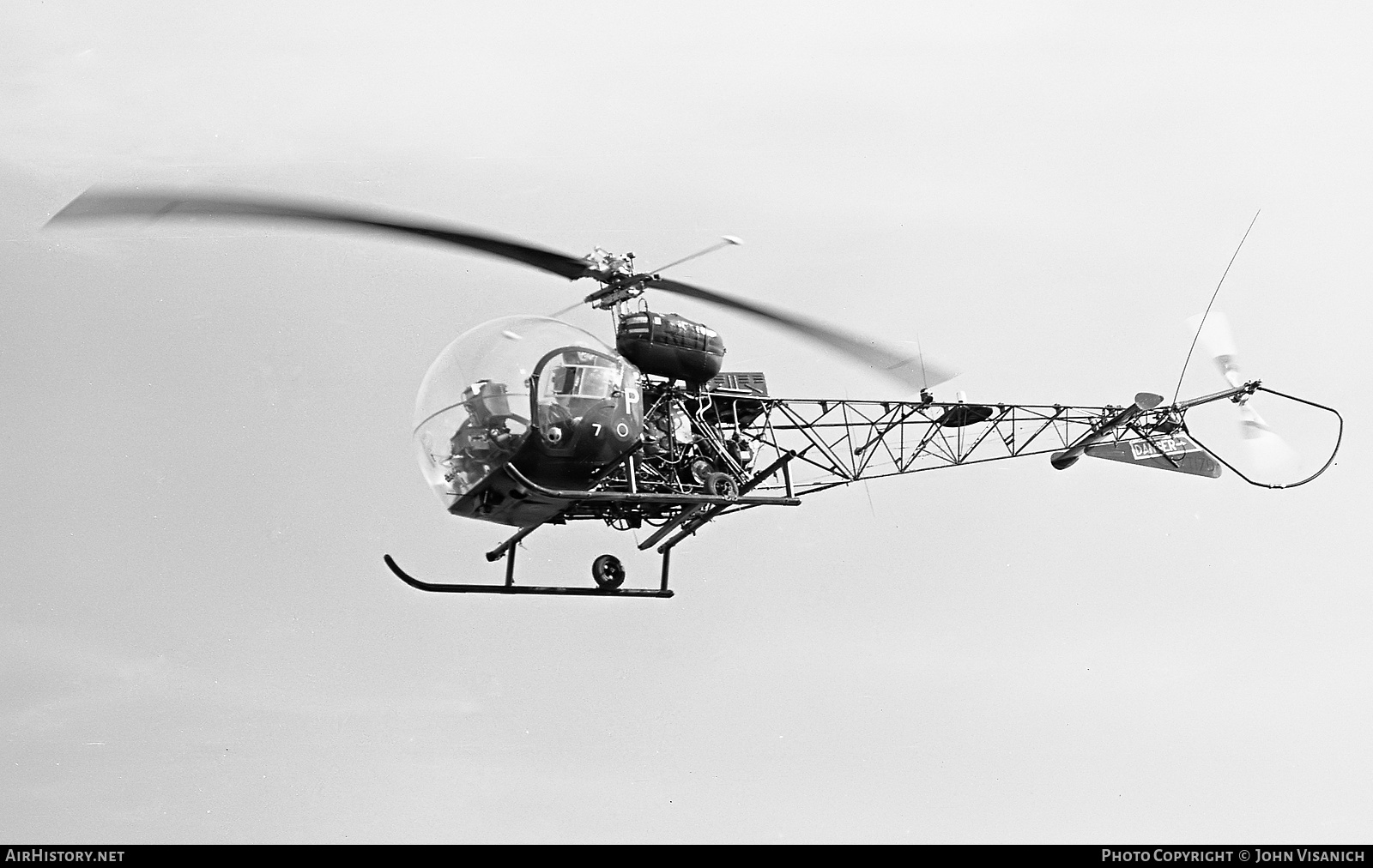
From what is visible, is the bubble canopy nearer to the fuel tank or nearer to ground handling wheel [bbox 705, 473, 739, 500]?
the fuel tank

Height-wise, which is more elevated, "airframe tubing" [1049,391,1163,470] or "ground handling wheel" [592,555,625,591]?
"airframe tubing" [1049,391,1163,470]

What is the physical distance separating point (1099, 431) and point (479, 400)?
362 inches

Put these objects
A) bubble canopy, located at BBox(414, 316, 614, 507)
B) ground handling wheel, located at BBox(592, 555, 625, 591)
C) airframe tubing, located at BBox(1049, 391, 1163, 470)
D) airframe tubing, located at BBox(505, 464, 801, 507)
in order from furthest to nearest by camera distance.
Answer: airframe tubing, located at BBox(1049, 391, 1163, 470) < ground handling wheel, located at BBox(592, 555, 625, 591) < airframe tubing, located at BBox(505, 464, 801, 507) < bubble canopy, located at BBox(414, 316, 614, 507)

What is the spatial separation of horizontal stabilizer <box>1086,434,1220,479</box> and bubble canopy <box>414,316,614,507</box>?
29.1 feet

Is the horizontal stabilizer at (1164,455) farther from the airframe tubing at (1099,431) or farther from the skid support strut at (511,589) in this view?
the skid support strut at (511,589)

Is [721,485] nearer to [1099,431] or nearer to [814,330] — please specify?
[814,330]


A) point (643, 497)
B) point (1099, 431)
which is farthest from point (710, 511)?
point (1099, 431)

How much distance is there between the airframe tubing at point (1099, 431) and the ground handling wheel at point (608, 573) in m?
6.87

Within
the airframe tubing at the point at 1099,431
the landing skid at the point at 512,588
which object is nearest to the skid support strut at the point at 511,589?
the landing skid at the point at 512,588

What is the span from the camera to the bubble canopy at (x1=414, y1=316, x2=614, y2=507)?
14852 millimetres

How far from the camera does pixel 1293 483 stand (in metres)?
20.7

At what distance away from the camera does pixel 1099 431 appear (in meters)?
20.3

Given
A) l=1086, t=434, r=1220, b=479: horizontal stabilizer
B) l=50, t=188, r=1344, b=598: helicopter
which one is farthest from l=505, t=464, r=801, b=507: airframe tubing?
l=1086, t=434, r=1220, b=479: horizontal stabilizer
